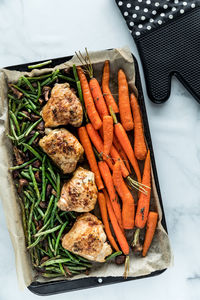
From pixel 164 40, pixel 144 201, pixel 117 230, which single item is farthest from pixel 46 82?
pixel 117 230

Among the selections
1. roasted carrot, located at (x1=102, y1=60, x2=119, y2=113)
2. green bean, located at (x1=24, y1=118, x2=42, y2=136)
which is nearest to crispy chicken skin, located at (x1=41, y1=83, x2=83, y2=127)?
green bean, located at (x1=24, y1=118, x2=42, y2=136)

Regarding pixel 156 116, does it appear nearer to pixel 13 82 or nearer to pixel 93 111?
pixel 93 111

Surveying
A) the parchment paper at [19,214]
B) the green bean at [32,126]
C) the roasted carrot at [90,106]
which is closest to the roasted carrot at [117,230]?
the parchment paper at [19,214]

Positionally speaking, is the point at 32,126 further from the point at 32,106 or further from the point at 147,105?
the point at 147,105

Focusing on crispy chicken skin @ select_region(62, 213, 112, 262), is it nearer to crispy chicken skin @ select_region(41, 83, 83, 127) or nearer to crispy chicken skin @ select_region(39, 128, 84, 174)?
crispy chicken skin @ select_region(39, 128, 84, 174)

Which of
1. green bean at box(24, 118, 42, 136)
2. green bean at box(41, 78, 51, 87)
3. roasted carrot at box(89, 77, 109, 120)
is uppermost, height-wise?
green bean at box(41, 78, 51, 87)

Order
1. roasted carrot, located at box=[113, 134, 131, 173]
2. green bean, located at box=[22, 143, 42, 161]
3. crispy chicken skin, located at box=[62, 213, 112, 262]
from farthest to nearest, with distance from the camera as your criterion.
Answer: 1. roasted carrot, located at box=[113, 134, 131, 173]
2. green bean, located at box=[22, 143, 42, 161]
3. crispy chicken skin, located at box=[62, 213, 112, 262]

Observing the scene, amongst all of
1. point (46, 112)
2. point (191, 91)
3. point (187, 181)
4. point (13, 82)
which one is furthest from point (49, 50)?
point (187, 181)
